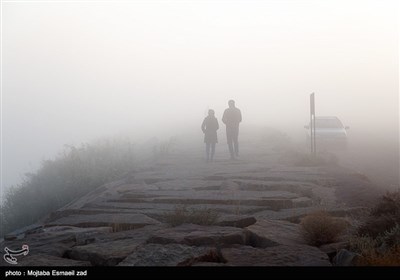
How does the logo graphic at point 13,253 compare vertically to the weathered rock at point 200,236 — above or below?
below

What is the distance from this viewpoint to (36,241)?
7395mm

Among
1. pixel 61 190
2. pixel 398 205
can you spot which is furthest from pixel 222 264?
pixel 61 190

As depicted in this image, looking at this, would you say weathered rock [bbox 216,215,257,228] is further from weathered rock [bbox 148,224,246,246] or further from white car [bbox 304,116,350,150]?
white car [bbox 304,116,350,150]

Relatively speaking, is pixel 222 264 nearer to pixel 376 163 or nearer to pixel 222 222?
pixel 222 222

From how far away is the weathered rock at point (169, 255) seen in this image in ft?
18.7

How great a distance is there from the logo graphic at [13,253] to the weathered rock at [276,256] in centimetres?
232

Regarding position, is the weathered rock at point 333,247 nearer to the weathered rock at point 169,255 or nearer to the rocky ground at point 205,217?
the rocky ground at point 205,217

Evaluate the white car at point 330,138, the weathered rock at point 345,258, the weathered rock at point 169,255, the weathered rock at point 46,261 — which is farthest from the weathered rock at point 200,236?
the white car at point 330,138

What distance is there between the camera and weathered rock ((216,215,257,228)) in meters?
7.86

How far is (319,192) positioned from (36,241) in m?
5.76

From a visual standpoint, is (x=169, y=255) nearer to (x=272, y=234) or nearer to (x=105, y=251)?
(x=105, y=251)

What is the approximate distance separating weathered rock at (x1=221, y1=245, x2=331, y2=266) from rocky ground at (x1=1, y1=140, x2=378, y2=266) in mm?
10

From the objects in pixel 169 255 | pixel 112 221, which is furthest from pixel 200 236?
pixel 112 221

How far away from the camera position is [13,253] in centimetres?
658
